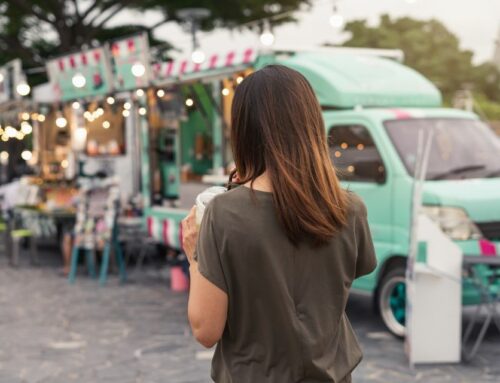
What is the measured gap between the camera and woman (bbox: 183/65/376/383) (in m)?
1.94

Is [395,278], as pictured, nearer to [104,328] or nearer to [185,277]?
[104,328]

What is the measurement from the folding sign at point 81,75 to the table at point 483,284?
703 centimetres

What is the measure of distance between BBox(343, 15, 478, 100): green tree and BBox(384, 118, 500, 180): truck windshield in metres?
53.6

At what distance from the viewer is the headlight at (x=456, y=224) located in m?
6.67

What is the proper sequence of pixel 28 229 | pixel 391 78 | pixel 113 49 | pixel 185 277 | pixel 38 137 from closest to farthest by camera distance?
pixel 391 78 → pixel 185 277 → pixel 113 49 → pixel 28 229 → pixel 38 137

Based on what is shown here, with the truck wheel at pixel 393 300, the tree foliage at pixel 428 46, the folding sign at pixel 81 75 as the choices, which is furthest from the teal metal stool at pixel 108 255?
the tree foliage at pixel 428 46

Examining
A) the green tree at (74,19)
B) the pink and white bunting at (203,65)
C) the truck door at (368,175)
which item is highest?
the green tree at (74,19)

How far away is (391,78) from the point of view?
335 inches

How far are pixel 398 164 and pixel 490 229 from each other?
1.02 meters

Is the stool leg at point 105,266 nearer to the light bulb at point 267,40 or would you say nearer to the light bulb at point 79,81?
the light bulb at point 79,81

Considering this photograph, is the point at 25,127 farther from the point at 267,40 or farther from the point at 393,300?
the point at 393,300

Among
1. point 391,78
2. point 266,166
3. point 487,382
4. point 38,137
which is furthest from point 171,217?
point 266,166

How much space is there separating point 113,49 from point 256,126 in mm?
10465

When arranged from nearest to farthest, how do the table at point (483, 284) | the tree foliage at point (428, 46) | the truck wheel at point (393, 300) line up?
the table at point (483, 284), the truck wheel at point (393, 300), the tree foliage at point (428, 46)
